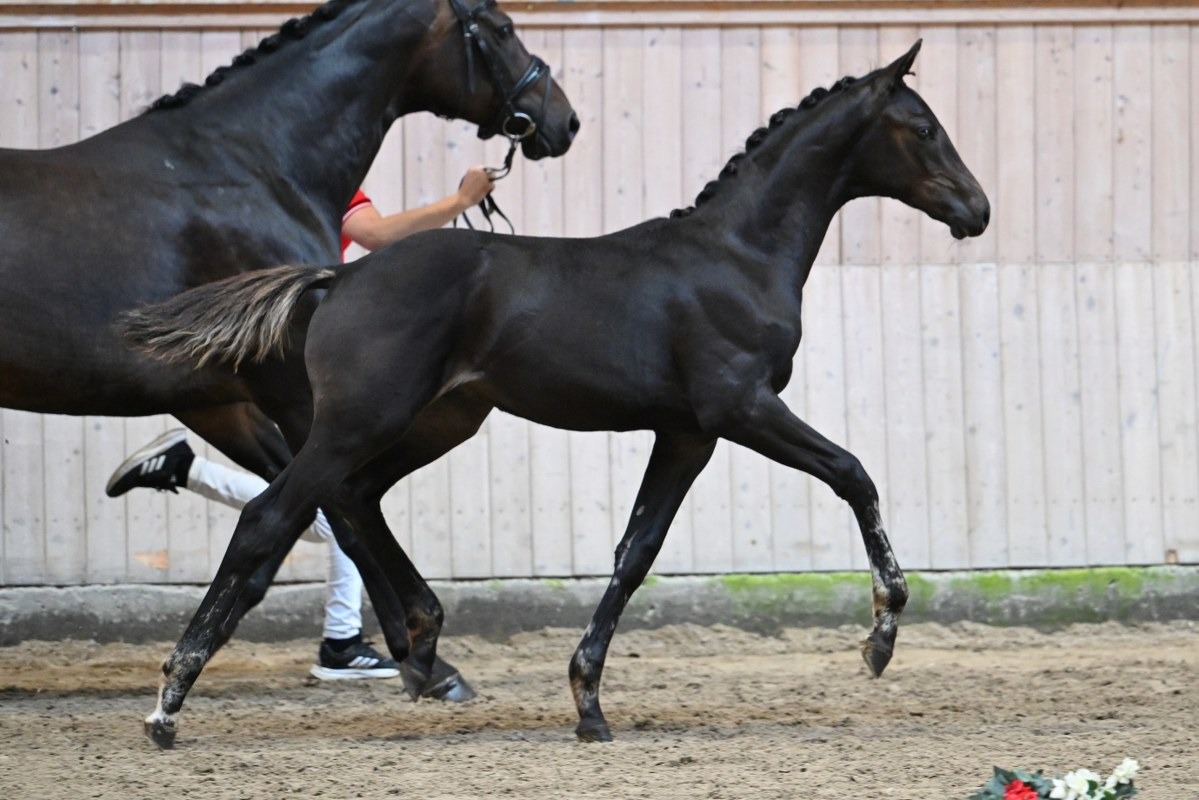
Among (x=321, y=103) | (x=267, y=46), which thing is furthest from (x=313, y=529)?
(x=267, y=46)

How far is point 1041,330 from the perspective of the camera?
6938 millimetres

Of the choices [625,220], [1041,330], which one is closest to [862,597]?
[1041,330]

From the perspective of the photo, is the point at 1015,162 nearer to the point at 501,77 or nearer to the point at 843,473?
the point at 501,77

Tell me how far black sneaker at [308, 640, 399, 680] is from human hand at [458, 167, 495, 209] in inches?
72.6

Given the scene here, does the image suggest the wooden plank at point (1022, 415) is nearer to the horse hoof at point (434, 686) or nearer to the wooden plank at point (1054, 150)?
the wooden plank at point (1054, 150)

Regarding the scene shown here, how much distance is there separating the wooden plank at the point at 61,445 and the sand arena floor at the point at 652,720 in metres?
0.40

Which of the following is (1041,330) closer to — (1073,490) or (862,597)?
(1073,490)

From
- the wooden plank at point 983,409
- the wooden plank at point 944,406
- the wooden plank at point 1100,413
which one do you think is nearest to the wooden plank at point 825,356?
the wooden plank at point 944,406

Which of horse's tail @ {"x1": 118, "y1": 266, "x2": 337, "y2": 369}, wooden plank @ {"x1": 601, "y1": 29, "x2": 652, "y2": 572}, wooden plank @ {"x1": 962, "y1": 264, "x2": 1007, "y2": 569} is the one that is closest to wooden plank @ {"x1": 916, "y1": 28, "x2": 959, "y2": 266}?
wooden plank @ {"x1": 962, "y1": 264, "x2": 1007, "y2": 569}

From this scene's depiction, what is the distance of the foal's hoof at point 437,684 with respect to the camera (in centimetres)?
466

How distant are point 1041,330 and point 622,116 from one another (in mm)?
2210

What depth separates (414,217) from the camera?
550cm

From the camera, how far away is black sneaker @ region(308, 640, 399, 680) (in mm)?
5801

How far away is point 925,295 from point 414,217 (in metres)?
2.64
